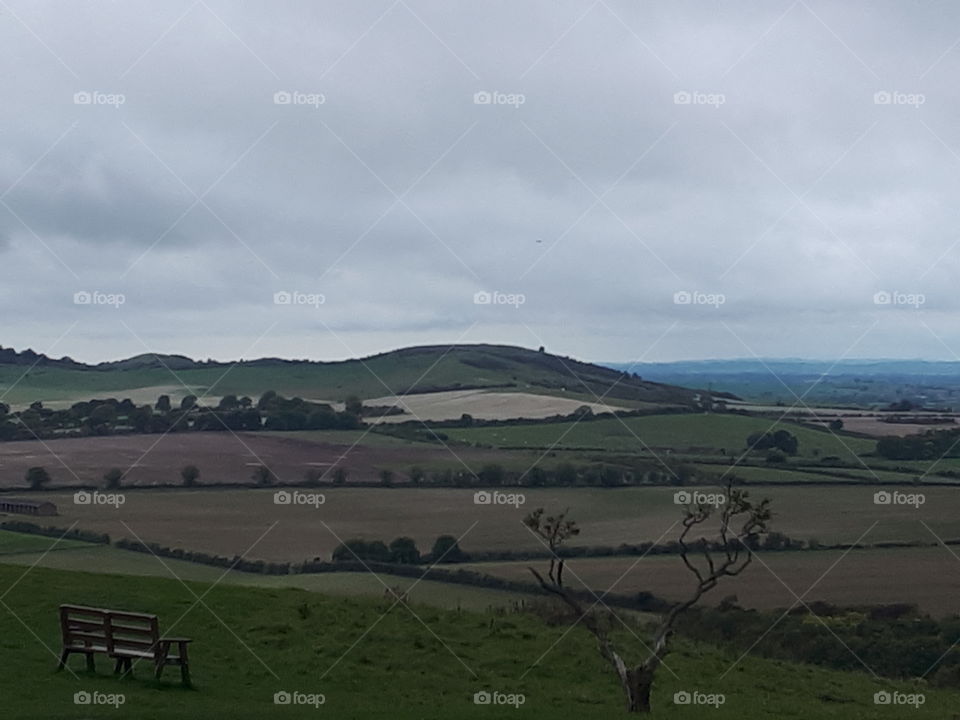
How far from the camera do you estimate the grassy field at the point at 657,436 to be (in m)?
53.5

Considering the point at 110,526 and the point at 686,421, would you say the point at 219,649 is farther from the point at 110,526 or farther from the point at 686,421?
the point at 686,421

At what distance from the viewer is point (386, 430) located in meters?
53.2

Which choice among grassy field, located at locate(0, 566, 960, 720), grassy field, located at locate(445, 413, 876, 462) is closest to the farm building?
grassy field, located at locate(0, 566, 960, 720)

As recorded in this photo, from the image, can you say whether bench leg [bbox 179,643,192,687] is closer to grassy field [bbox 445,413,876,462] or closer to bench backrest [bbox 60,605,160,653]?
bench backrest [bbox 60,605,160,653]

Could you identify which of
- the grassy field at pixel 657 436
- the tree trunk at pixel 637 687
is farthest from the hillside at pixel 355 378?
the tree trunk at pixel 637 687

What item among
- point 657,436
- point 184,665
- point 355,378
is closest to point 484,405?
point 355,378

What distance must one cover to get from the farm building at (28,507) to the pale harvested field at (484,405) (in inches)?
698

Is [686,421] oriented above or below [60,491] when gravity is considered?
above

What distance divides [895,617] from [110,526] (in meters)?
29.1

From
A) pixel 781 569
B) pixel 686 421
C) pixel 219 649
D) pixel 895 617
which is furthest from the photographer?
pixel 686 421

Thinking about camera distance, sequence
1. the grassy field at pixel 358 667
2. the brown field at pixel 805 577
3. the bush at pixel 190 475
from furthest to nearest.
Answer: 1. the bush at pixel 190 475
2. the brown field at pixel 805 577
3. the grassy field at pixel 358 667

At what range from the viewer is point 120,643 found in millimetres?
17484

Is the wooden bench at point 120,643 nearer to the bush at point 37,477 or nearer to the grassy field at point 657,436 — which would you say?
the bush at point 37,477

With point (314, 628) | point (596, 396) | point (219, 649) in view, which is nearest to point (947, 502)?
point (596, 396)
